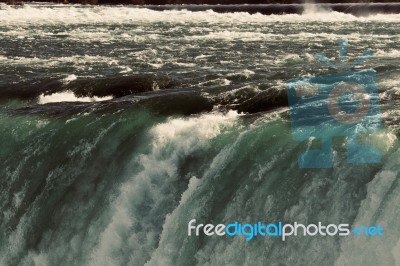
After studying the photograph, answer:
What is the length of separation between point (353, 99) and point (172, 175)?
717cm

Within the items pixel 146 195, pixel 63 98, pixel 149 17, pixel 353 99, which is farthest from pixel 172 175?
pixel 149 17

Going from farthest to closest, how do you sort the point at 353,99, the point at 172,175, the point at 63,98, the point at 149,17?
the point at 149,17
the point at 63,98
the point at 353,99
the point at 172,175

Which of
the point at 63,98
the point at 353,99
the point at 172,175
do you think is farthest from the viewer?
the point at 63,98

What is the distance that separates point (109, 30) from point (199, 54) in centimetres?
2022

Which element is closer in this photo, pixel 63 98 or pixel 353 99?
pixel 353 99

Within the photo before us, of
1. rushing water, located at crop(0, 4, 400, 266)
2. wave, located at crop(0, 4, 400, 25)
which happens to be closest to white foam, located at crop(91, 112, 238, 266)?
rushing water, located at crop(0, 4, 400, 266)

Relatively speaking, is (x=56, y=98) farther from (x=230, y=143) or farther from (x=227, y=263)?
(x=227, y=263)

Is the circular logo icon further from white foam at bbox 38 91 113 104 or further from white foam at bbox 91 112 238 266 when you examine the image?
white foam at bbox 38 91 113 104

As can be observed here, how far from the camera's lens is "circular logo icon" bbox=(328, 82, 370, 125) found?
63.3 feet

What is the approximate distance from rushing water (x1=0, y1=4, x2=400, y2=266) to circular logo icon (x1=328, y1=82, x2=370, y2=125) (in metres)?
0.67

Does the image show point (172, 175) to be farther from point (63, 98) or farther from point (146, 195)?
point (63, 98)

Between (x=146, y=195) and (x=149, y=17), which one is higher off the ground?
(x=146, y=195)

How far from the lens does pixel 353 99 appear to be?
22344 mm

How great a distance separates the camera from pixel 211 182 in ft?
55.7
